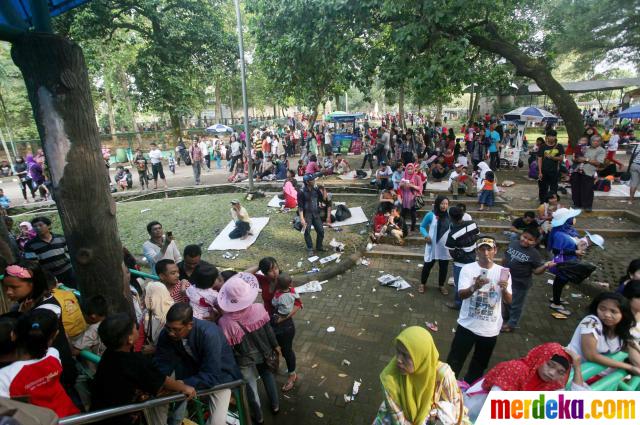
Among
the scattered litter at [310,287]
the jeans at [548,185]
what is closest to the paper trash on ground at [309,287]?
the scattered litter at [310,287]

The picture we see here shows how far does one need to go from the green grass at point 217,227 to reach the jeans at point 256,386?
131 inches

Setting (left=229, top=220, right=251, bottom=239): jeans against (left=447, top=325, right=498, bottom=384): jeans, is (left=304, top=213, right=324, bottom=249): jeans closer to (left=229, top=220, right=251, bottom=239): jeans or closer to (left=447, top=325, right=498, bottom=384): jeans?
(left=229, top=220, right=251, bottom=239): jeans

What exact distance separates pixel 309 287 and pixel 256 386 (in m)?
2.85

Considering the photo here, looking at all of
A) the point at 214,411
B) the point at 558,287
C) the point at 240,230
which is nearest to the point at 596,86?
the point at 558,287

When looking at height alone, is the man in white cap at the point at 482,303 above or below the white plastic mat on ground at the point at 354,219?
above

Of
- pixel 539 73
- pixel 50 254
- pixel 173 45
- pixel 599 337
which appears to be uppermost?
pixel 173 45

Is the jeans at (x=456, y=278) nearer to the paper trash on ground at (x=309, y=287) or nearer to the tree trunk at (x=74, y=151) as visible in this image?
the paper trash on ground at (x=309, y=287)

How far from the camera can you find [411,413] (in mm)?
2197

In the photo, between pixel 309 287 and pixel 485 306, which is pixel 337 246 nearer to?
pixel 309 287

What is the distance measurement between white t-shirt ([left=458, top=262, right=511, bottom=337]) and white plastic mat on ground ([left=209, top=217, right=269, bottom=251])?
5.59 meters

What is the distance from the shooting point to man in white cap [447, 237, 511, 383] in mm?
3408

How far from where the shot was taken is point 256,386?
3.47 meters

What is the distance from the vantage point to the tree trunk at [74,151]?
2119 mm

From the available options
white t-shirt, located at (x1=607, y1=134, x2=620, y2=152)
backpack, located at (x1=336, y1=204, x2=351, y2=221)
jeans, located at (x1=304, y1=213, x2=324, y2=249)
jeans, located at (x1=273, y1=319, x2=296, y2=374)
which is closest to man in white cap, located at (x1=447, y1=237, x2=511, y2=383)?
jeans, located at (x1=273, y1=319, x2=296, y2=374)
